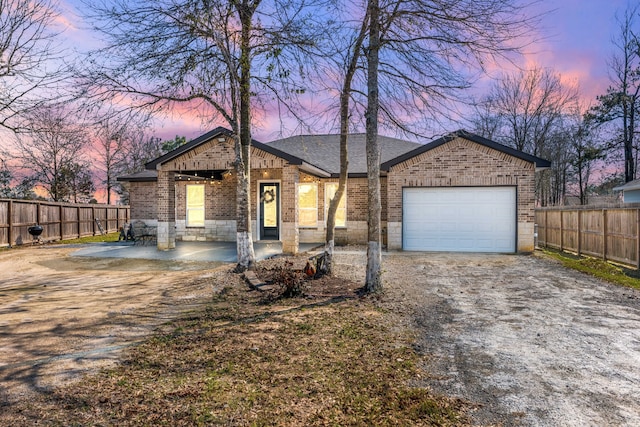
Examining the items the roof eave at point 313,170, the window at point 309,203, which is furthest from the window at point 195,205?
the roof eave at point 313,170

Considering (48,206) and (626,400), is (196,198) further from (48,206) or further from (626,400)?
(626,400)

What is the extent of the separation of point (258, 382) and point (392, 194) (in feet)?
37.4

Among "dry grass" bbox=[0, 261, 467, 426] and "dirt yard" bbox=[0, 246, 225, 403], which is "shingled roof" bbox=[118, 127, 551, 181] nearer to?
"dirt yard" bbox=[0, 246, 225, 403]

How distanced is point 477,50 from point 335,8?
10.2 feet

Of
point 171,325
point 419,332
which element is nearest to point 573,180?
point 419,332

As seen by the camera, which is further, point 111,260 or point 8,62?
point 111,260

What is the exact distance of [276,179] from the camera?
16.3 m

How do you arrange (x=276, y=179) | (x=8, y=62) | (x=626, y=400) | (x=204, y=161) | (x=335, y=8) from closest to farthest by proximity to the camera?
(x=626, y=400), (x=335, y=8), (x=8, y=62), (x=204, y=161), (x=276, y=179)

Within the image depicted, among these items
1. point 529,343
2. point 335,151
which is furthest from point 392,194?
point 529,343

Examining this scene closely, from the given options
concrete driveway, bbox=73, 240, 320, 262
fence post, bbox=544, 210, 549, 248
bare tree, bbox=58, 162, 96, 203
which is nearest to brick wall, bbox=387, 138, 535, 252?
concrete driveway, bbox=73, 240, 320, 262

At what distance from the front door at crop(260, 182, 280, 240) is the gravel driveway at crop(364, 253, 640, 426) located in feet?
27.1

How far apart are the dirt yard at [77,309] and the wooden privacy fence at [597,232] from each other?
11.4 m

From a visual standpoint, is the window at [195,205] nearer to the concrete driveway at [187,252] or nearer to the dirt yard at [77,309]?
the concrete driveway at [187,252]

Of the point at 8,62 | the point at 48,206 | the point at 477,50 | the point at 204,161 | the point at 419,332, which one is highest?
the point at 8,62
